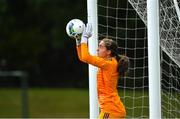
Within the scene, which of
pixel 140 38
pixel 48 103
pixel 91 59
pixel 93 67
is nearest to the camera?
pixel 91 59

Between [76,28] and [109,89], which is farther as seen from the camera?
[109,89]

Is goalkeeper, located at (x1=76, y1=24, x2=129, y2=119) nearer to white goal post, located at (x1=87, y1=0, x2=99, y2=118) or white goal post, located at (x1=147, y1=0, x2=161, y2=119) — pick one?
white goal post, located at (x1=147, y1=0, x2=161, y2=119)

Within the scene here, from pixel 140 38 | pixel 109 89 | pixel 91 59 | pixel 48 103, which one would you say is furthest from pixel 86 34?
pixel 48 103

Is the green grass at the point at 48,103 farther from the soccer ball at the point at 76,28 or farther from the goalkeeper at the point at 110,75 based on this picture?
the soccer ball at the point at 76,28

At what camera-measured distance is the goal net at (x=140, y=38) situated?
820cm

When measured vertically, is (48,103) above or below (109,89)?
below

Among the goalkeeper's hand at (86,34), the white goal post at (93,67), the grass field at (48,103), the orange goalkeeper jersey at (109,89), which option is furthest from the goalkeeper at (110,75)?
the grass field at (48,103)

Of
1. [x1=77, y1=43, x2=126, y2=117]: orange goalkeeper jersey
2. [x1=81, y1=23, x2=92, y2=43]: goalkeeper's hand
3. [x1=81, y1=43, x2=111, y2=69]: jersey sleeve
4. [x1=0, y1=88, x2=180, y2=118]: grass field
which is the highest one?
[x1=81, y1=23, x2=92, y2=43]: goalkeeper's hand

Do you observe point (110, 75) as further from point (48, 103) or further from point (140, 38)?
point (48, 103)

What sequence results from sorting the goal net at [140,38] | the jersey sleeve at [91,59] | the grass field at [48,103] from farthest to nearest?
the grass field at [48,103] → the goal net at [140,38] → the jersey sleeve at [91,59]

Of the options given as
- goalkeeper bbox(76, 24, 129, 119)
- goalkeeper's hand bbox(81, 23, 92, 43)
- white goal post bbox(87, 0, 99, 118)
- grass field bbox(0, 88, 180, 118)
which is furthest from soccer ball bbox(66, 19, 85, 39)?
grass field bbox(0, 88, 180, 118)

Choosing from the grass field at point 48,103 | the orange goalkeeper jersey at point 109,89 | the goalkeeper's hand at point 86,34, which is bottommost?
the grass field at point 48,103

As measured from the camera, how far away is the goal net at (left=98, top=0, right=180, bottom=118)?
8195mm

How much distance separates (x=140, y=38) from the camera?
9.37 meters
